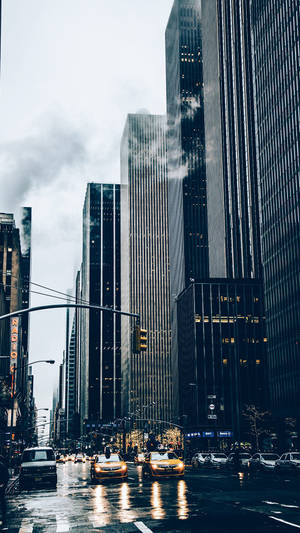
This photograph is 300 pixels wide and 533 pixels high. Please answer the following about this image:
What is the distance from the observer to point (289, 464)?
139 feet

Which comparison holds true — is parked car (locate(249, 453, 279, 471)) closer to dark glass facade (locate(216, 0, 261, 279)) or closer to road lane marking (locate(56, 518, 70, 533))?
road lane marking (locate(56, 518, 70, 533))

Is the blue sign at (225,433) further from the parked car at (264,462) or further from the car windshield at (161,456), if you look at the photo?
the car windshield at (161,456)

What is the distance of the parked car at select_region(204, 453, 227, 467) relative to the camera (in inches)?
2259

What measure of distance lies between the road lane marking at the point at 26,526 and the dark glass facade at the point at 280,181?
71.5 meters

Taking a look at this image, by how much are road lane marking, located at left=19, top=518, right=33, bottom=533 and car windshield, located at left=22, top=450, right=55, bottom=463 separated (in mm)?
17467

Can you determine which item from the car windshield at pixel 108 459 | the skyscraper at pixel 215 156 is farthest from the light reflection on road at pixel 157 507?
the skyscraper at pixel 215 156

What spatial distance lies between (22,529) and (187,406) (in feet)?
432

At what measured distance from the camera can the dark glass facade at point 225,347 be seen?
13212 centimetres

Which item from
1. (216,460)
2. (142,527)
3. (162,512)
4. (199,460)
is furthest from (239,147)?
(142,527)

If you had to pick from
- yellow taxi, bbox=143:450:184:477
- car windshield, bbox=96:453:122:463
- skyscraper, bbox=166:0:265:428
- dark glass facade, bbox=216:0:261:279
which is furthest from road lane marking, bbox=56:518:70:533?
dark glass facade, bbox=216:0:261:279

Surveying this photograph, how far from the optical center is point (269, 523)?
14680 mm

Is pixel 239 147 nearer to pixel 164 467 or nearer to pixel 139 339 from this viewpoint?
pixel 164 467

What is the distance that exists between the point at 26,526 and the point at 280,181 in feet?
272

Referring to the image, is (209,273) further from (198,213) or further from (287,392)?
(287,392)
